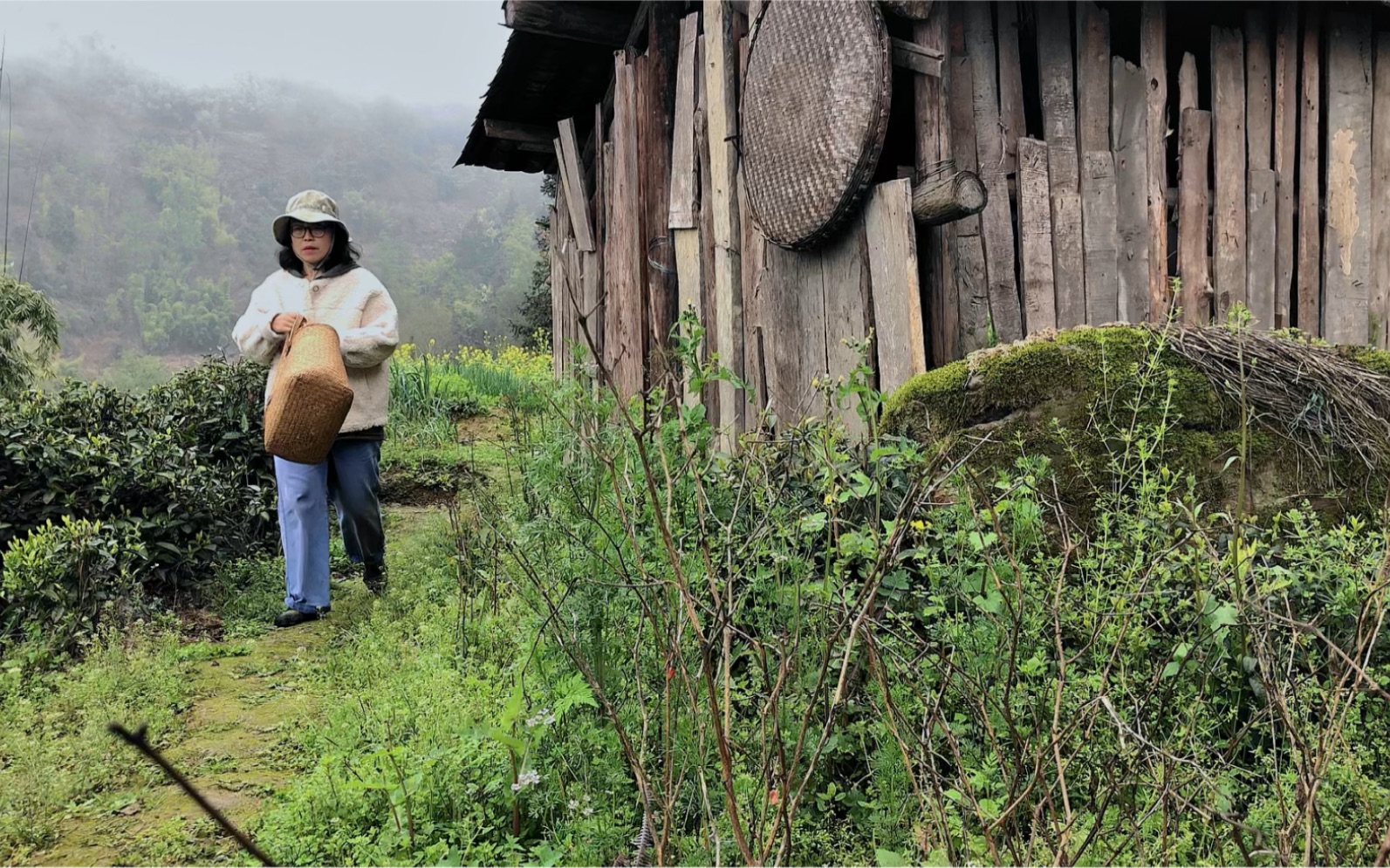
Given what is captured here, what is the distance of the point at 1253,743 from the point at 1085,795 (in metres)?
0.79

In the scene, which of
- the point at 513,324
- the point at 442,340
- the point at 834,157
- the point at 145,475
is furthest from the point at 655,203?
the point at 442,340

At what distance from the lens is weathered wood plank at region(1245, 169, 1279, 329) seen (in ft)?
14.9

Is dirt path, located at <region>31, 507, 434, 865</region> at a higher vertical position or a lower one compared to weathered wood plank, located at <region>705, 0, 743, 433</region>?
lower

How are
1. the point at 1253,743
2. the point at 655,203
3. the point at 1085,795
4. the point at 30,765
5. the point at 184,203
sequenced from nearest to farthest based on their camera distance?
the point at 1085,795 < the point at 1253,743 < the point at 30,765 < the point at 655,203 < the point at 184,203

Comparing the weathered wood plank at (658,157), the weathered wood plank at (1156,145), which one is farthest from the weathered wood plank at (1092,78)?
the weathered wood plank at (658,157)

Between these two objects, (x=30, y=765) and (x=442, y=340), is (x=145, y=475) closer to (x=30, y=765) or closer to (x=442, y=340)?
(x=30, y=765)


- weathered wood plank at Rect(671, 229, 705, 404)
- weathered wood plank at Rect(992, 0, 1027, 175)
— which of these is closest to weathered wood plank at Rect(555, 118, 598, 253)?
weathered wood plank at Rect(671, 229, 705, 404)

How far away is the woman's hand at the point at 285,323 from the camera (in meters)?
4.95

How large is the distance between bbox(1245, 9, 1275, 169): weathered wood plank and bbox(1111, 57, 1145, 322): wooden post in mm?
553

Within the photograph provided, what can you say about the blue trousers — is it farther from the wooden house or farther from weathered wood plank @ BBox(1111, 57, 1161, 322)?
weathered wood plank @ BBox(1111, 57, 1161, 322)

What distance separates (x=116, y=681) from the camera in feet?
12.5

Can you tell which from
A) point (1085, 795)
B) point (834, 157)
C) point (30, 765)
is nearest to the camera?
point (1085, 795)

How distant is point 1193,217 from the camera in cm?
447

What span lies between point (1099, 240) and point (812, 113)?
A: 4.36 ft
